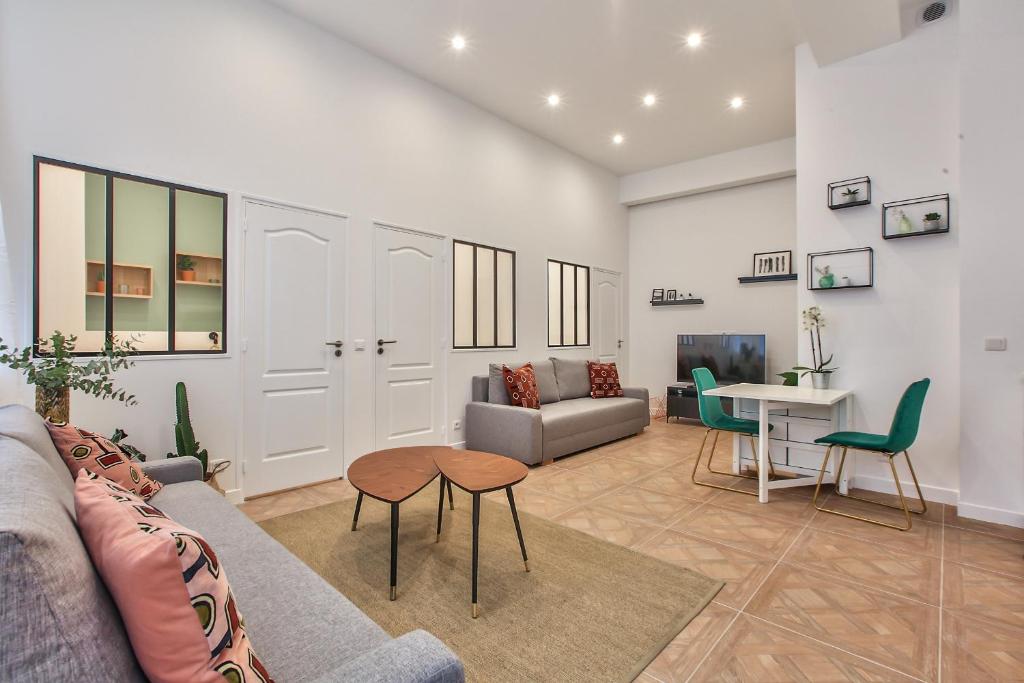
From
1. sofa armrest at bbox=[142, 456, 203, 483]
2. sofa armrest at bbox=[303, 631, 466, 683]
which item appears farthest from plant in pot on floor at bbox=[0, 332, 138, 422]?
sofa armrest at bbox=[303, 631, 466, 683]

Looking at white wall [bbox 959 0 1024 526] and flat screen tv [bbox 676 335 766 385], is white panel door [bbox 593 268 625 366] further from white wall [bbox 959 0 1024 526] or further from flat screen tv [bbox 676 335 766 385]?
white wall [bbox 959 0 1024 526]

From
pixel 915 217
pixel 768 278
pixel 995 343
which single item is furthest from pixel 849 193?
pixel 768 278

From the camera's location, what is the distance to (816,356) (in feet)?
12.6

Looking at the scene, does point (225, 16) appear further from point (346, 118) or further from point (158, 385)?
point (158, 385)

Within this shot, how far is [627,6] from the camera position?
3.47m

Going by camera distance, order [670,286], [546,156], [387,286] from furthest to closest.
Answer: [670,286] → [546,156] → [387,286]

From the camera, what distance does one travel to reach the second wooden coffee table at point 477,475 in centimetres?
205

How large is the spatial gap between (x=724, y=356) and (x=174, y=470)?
18.8 feet

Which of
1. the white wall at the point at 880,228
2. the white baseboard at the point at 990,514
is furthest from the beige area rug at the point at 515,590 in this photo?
the white wall at the point at 880,228

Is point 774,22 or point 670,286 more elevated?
point 774,22

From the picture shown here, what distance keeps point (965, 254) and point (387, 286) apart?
13.5 feet

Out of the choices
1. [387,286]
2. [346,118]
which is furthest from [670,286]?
[346,118]

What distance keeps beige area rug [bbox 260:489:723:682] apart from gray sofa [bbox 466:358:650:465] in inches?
48.9

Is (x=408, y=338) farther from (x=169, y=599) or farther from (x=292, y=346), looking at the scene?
(x=169, y=599)
